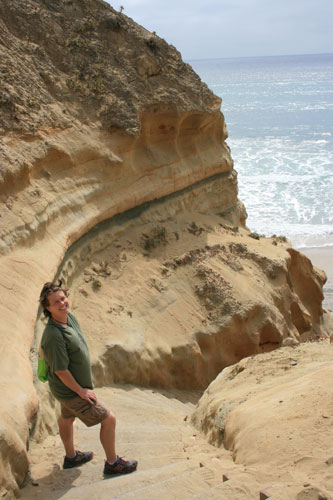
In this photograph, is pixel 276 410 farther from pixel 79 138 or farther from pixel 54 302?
pixel 79 138

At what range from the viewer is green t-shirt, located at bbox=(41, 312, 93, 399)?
3.96m

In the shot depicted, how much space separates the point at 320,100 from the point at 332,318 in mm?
60954

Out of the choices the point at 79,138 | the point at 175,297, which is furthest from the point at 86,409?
the point at 79,138

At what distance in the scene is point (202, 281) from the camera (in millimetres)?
9727

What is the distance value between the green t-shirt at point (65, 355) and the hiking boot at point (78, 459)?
0.58 m

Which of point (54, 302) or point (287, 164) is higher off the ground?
point (287, 164)

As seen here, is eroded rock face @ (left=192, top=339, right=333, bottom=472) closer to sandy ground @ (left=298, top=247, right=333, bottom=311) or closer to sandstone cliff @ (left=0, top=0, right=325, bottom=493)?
sandstone cliff @ (left=0, top=0, right=325, bottom=493)

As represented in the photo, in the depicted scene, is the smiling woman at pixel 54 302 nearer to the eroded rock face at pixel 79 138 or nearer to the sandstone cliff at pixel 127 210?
the eroded rock face at pixel 79 138

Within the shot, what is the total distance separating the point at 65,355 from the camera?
3.98m

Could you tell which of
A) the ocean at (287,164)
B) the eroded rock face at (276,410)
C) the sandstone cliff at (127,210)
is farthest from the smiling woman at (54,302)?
the ocean at (287,164)

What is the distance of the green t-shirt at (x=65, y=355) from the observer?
3965mm

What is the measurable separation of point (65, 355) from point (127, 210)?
595 cm

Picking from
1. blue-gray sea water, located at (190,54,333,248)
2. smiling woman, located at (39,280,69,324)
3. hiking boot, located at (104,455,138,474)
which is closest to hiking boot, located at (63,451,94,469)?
hiking boot, located at (104,455,138,474)

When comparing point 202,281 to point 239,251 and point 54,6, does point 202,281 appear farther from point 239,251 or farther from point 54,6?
point 54,6
